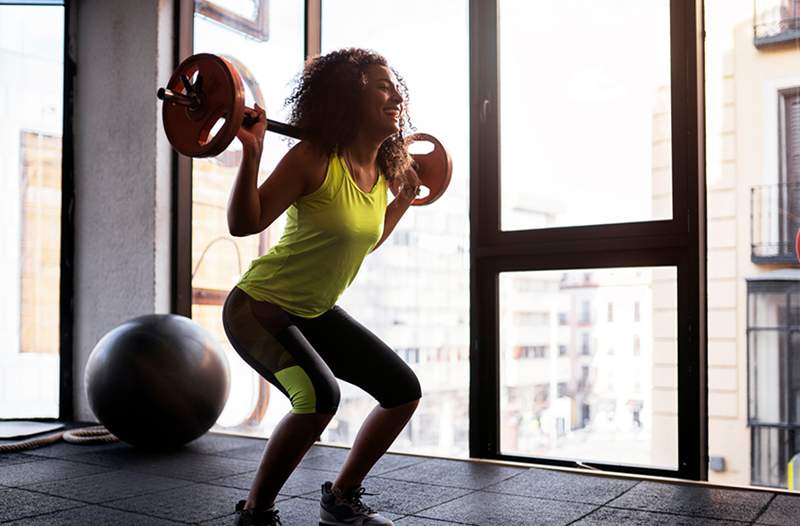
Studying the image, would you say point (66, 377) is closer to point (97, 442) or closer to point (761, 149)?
point (97, 442)

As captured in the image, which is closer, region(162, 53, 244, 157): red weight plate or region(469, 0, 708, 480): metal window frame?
region(162, 53, 244, 157): red weight plate

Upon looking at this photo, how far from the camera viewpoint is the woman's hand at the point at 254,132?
173 centimetres

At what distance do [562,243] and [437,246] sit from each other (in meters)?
0.62

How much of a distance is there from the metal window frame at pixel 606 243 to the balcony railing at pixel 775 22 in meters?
0.19

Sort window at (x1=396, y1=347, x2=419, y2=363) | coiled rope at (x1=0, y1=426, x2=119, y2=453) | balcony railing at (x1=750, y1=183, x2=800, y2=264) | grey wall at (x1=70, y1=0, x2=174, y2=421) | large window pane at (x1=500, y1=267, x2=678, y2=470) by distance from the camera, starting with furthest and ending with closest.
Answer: grey wall at (x1=70, y1=0, x2=174, y2=421), window at (x1=396, y1=347, x2=419, y2=363), coiled rope at (x1=0, y1=426, x2=119, y2=453), large window pane at (x1=500, y1=267, x2=678, y2=470), balcony railing at (x1=750, y1=183, x2=800, y2=264)

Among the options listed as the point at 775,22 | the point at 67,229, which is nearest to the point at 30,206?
the point at 67,229

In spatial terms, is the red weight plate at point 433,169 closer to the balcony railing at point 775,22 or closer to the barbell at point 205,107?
the barbell at point 205,107

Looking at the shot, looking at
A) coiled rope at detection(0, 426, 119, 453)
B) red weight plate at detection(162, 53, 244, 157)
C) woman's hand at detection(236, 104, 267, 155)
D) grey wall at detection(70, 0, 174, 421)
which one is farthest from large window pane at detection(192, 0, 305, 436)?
woman's hand at detection(236, 104, 267, 155)

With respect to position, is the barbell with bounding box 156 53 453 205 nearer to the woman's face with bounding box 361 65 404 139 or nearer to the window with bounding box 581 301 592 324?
the woman's face with bounding box 361 65 404 139

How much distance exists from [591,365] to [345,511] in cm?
131

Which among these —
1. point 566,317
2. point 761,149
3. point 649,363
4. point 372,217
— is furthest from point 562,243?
point 372,217

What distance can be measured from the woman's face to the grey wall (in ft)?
6.94

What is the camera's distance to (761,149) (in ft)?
9.18

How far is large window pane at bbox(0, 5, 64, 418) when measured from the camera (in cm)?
397
